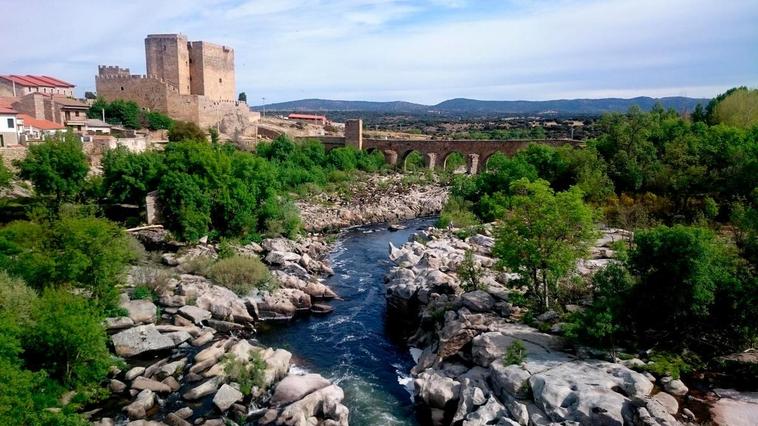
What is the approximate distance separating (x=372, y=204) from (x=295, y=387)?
84.6 ft

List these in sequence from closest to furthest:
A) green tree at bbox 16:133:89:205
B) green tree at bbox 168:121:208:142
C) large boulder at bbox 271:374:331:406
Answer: large boulder at bbox 271:374:331:406 → green tree at bbox 16:133:89:205 → green tree at bbox 168:121:208:142

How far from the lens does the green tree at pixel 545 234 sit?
48.9 ft

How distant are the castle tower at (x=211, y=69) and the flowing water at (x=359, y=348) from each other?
35893 millimetres

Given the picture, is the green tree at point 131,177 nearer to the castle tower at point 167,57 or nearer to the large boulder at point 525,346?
the large boulder at point 525,346

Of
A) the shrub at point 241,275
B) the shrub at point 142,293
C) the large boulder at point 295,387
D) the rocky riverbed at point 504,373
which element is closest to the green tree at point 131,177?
the shrub at point 241,275

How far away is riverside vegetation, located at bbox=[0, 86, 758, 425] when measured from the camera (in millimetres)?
12508

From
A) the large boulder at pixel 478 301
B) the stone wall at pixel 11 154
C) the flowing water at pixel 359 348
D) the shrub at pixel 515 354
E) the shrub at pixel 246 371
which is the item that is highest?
the stone wall at pixel 11 154

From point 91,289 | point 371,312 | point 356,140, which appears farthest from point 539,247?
point 356,140

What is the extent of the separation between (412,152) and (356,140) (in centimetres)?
572

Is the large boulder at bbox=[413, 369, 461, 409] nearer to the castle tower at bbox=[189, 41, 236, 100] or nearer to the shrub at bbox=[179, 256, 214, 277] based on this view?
the shrub at bbox=[179, 256, 214, 277]

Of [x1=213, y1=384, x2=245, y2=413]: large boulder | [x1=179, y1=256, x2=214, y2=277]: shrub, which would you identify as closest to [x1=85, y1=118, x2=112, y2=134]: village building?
[x1=179, y1=256, x2=214, y2=277]: shrub

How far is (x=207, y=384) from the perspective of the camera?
13641 millimetres

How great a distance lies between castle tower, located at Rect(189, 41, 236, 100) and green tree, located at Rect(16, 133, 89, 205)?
2809 centimetres

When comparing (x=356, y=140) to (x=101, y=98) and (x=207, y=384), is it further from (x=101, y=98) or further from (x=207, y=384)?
(x=207, y=384)
